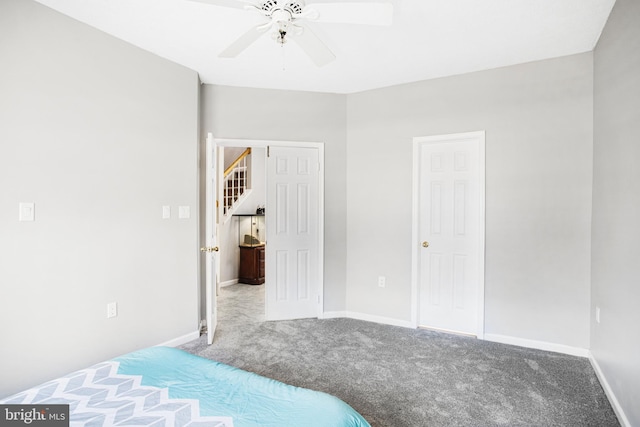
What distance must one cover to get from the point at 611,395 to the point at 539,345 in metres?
0.83

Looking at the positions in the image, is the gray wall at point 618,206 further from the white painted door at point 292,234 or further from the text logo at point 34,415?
the text logo at point 34,415

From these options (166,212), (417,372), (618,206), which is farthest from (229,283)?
(618,206)

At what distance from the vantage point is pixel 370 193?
3807mm

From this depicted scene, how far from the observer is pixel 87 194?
2459mm

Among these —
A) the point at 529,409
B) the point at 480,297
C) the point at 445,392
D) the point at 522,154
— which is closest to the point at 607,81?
the point at 522,154

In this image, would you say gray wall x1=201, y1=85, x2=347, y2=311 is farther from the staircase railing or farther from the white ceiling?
the staircase railing

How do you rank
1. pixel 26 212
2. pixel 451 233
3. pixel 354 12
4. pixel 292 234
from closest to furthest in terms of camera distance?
pixel 354 12
pixel 26 212
pixel 451 233
pixel 292 234

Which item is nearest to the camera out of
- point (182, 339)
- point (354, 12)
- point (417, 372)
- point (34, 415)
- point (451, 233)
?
point (34, 415)

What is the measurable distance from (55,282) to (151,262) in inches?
27.9

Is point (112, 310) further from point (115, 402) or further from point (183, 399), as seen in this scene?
point (183, 399)

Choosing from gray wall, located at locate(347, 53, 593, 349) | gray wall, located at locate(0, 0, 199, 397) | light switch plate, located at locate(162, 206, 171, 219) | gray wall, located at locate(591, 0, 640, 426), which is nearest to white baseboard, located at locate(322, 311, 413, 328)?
gray wall, located at locate(347, 53, 593, 349)

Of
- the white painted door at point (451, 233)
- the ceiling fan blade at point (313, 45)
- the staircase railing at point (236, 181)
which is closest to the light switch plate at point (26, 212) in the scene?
the ceiling fan blade at point (313, 45)

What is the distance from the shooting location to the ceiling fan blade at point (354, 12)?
1.61 meters

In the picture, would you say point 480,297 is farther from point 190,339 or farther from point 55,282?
point 55,282
